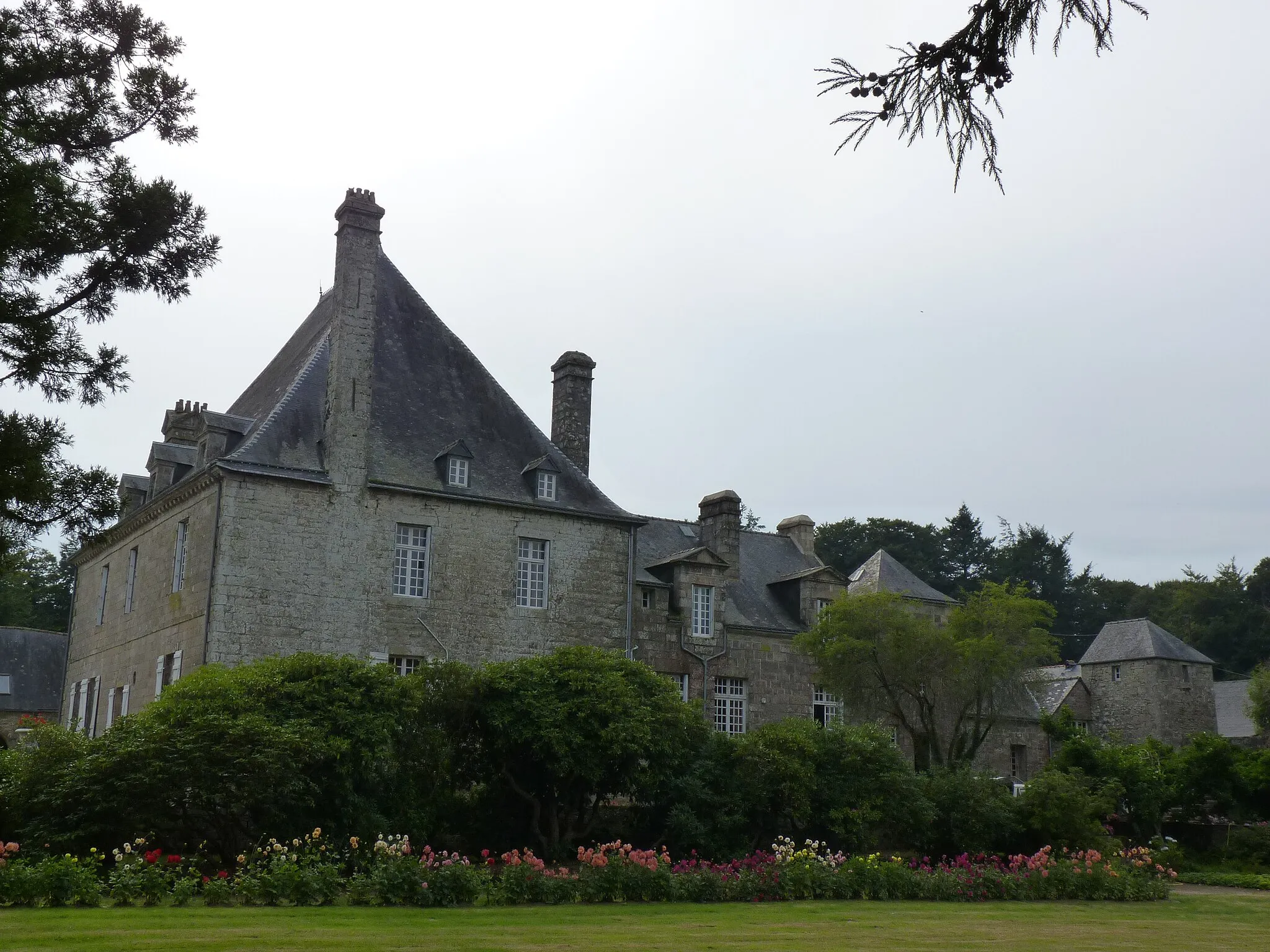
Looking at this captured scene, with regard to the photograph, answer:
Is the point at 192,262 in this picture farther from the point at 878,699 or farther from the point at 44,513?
the point at 878,699

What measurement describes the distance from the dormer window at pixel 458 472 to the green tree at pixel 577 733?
5463mm

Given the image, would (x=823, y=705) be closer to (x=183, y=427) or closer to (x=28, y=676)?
(x=183, y=427)

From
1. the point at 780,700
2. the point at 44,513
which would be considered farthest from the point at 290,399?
the point at 780,700

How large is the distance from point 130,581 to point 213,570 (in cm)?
586

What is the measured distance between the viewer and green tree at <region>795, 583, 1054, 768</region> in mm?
26484

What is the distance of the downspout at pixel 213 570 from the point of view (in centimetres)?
2014

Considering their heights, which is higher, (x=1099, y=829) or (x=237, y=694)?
(x=237, y=694)

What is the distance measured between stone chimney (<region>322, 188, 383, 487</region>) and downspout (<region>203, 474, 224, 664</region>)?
6.26ft

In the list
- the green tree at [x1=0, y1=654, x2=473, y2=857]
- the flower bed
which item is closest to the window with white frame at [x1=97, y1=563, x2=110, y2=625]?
the green tree at [x1=0, y1=654, x2=473, y2=857]

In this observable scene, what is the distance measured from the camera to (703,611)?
2728 cm

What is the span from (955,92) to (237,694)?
13.3m

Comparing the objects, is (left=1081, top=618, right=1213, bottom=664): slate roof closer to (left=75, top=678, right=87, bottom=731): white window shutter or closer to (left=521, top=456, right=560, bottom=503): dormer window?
(left=521, top=456, right=560, bottom=503): dormer window

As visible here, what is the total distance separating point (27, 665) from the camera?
38938 millimetres

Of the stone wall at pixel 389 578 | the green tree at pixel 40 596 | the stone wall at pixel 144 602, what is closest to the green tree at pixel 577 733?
the stone wall at pixel 389 578
